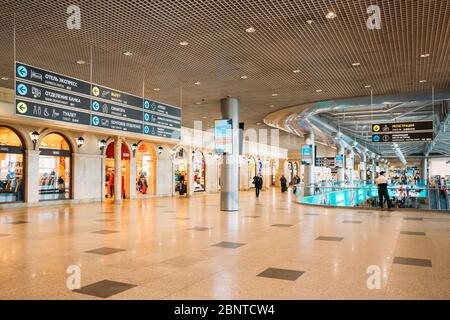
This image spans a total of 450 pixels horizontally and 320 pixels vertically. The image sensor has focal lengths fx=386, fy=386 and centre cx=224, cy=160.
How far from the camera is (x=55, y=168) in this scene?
17125 millimetres

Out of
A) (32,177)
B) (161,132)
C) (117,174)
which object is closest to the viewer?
(161,132)

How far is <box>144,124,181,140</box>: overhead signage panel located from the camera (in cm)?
1028

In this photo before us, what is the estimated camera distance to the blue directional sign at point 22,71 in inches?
282

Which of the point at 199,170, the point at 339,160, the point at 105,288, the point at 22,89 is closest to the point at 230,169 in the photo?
the point at 22,89

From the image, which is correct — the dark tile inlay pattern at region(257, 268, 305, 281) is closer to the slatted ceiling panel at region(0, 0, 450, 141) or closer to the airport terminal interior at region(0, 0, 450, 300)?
the airport terminal interior at region(0, 0, 450, 300)

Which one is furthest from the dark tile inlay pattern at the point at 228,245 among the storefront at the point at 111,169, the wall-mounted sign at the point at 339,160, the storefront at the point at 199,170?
the wall-mounted sign at the point at 339,160

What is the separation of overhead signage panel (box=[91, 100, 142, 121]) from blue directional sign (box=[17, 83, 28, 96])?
1629 mm

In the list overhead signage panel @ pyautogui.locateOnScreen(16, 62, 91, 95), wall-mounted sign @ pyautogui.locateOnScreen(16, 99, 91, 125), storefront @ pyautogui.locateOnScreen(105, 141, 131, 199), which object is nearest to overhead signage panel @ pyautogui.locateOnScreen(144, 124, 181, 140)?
wall-mounted sign @ pyautogui.locateOnScreen(16, 99, 91, 125)

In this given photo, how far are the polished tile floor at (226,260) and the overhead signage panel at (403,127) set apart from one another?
4.92m

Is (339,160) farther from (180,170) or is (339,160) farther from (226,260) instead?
(226,260)

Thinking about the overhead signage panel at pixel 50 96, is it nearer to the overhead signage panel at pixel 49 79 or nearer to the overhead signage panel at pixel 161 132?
the overhead signage panel at pixel 49 79

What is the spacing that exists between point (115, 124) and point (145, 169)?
45.5 ft

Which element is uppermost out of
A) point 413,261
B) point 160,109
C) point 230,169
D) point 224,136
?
point 160,109
